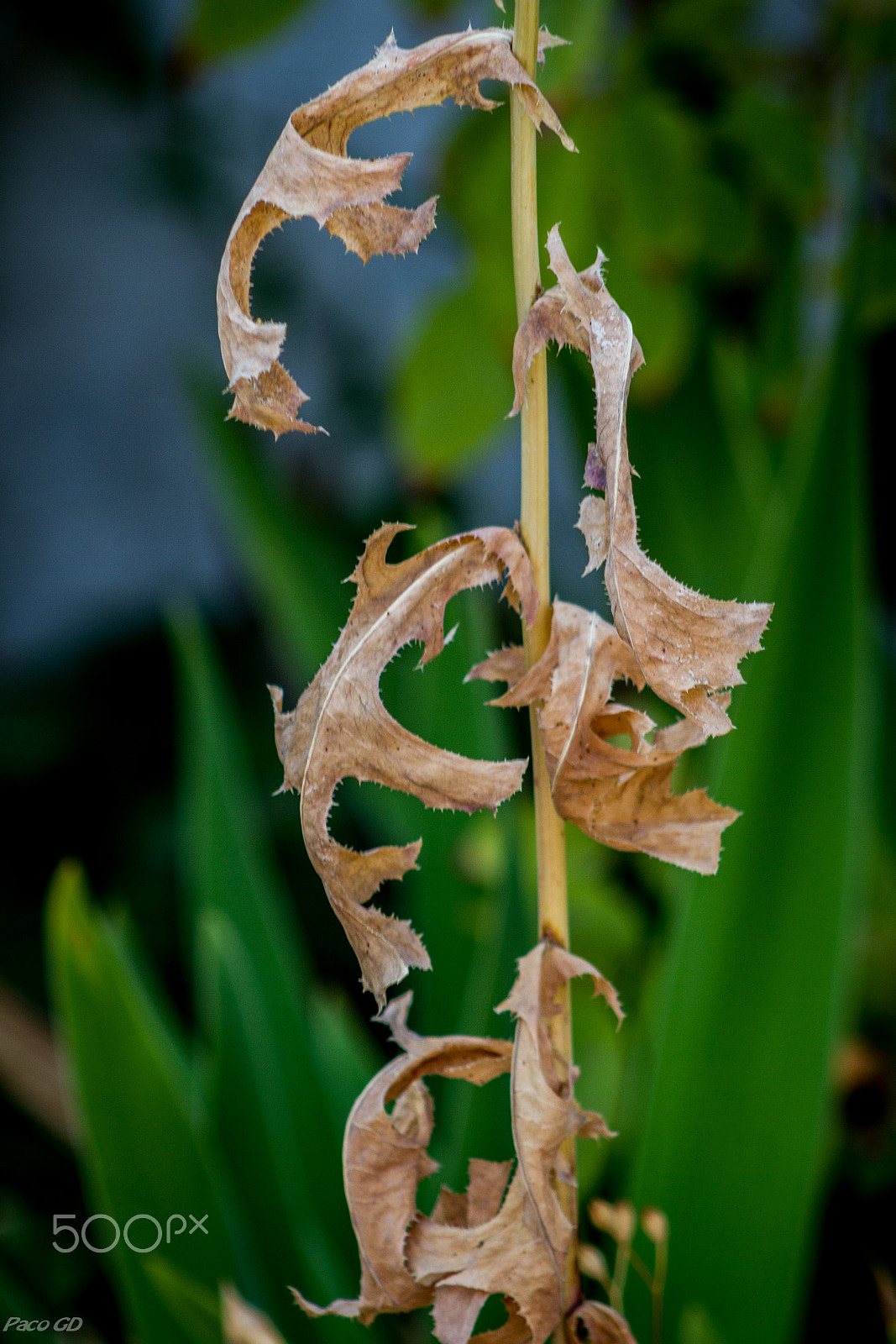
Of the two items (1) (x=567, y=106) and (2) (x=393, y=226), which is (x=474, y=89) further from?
(1) (x=567, y=106)

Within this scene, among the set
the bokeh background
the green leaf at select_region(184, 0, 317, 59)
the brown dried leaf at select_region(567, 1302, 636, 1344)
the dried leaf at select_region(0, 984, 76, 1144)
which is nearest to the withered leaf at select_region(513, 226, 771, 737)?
the brown dried leaf at select_region(567, 1302, 636, 1344)

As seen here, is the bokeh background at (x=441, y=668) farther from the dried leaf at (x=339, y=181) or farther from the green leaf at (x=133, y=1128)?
the dried leaf at (x=339, y=181)

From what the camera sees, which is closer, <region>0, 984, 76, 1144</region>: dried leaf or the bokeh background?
the bokeh background

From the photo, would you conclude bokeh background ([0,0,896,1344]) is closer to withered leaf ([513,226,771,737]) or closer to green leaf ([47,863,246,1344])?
green leaf ([47,863,246,1344])

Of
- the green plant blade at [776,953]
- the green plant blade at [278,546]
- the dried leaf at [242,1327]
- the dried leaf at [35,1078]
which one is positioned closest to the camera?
the dried leaf at [242,1327]

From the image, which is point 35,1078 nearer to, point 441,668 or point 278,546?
point 441,668

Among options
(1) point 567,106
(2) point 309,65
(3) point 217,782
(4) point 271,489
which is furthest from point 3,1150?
(2) point 309,65

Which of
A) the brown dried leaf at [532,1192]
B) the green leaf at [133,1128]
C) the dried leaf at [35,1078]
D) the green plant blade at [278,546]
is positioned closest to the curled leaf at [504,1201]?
the brown dried leaf at [532,1192]
